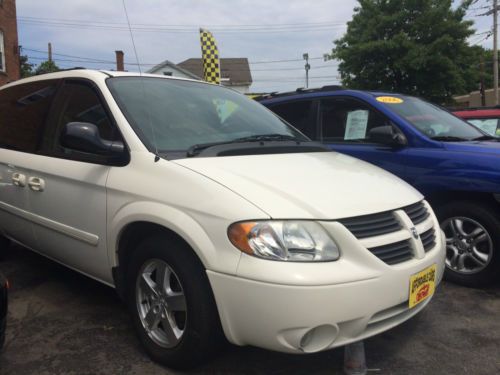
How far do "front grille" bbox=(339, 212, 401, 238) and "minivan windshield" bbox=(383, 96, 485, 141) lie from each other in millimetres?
1936

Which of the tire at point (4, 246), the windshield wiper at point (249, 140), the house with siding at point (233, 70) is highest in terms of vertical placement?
the house with siding at point (233, 70)

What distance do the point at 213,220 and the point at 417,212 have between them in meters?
1.22

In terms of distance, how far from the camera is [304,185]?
2348mm

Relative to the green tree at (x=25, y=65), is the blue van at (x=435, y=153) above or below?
below

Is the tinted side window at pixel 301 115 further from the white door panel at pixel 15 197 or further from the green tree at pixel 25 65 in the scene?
the green tree at pixel 25 65

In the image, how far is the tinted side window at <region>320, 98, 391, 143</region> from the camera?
14.3 ft

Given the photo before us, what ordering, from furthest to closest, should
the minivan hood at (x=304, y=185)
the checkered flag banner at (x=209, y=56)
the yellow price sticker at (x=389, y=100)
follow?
the checkered flag banner at (x=209, y=56) → the yellow price sticker at (x=389, y=100) → the minivan hood at (x=304, y=185)

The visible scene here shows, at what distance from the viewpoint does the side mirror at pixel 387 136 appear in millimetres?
4016

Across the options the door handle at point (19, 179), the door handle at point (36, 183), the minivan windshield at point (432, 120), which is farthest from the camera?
the minivan windshield at point (432, 120)

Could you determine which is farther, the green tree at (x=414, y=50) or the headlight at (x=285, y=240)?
the green tree at (x=414, y=50)

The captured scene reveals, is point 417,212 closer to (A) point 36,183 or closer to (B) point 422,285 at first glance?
(B) point 422,285

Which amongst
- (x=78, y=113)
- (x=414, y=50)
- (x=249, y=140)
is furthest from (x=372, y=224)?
(x=414, y=50)

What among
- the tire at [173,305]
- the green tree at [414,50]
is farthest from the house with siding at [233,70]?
the tire at [173,305]

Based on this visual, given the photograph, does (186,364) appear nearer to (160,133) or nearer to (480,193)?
(160,133)
